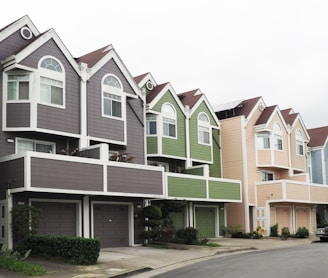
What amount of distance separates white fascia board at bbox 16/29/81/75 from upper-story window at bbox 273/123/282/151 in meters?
19.1

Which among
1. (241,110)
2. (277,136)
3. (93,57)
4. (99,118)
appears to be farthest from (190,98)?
(99,118)

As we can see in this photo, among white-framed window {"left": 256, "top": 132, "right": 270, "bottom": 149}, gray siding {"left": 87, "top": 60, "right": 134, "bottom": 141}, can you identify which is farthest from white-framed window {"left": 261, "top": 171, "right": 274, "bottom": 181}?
gray siding {"left": 87, "top": 60, "right": 134, "bottom": 141}

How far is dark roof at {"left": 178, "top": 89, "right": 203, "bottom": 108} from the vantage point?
3669 cm

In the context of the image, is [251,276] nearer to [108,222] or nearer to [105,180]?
[105,180]

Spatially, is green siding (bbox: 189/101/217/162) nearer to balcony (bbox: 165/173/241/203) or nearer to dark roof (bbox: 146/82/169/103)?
balcony (bbox: 165/173/241/203)

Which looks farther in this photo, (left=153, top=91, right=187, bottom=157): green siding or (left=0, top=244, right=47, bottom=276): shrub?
(left=153, top=91, right=187, bottom=157): green siding

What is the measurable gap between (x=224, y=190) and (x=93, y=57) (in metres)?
13.0

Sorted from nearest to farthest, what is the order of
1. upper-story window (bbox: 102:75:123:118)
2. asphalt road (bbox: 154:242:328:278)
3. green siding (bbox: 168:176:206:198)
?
asphalt road (bbox: 154:242:328:278), upper-story window (bbox: 102:75:123:118), green siding (bbox: 168:176:206:198)

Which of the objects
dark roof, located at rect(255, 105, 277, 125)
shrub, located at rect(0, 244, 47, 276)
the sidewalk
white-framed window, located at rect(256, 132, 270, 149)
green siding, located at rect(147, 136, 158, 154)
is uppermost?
dark roof, located at rect(255, 105, 277, 125)

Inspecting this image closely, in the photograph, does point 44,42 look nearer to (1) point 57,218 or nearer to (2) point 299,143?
(1) point 57,218

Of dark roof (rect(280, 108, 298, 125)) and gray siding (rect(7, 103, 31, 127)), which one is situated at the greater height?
dark roof (rect(280, 108, 298, 125))

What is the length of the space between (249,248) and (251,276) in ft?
42.1

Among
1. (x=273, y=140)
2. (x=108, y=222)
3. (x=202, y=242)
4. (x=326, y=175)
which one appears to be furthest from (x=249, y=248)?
(x=326, y=175)

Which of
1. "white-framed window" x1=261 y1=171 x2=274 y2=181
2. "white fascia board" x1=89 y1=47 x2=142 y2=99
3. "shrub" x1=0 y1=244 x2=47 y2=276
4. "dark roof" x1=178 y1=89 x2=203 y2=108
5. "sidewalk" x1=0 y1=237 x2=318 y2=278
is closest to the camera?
"shrub" x1=0 y1=244 x2=47 y2=276
